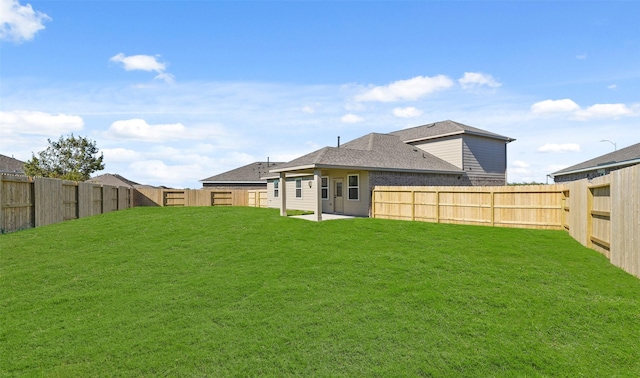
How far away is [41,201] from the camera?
16.1 m

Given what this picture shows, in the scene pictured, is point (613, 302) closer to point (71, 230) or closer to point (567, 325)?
point (567, 325)

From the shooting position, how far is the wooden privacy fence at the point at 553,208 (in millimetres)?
8094

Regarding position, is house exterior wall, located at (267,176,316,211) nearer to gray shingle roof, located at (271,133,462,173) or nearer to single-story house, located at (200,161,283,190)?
gray shingle roof, located at (271,133,462,173)

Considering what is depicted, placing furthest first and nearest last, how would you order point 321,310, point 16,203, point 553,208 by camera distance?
point 16,203 → point 553,208 → point 321,310

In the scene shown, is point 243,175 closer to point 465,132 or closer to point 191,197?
point 191,197

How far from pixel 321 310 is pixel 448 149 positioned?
2217 centimetres

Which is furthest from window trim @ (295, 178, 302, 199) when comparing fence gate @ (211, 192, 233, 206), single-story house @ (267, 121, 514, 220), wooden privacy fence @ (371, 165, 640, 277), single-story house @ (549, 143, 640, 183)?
single-story house @ (549, 143, 640, 183)

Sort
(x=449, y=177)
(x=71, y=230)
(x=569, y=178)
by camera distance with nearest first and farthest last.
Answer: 1. (x=71, y=230)
2. (x=449, y=177)
3. (x=569, y=178)

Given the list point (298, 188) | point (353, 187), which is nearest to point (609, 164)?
point (353, 187)

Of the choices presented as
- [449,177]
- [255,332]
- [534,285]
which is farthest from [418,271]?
[449,177]

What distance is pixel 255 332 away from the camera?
6.12 m

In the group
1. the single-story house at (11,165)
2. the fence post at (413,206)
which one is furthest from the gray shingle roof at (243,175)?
the fence post at (413,206)

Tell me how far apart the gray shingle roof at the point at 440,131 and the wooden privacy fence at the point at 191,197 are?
15.5 metres

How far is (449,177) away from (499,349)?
2026 centimetres
